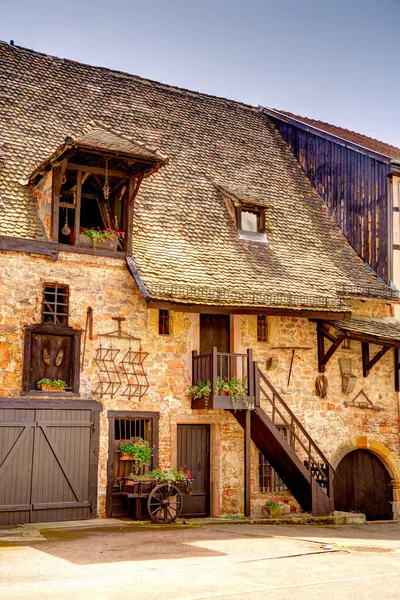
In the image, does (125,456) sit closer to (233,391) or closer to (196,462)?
(196,462)

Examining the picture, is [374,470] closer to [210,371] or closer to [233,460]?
[233,460]

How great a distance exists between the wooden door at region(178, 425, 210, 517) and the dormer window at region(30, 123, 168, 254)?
4342 millimetres

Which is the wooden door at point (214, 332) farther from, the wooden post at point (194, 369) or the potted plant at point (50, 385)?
the potted plant at point (50, 385)

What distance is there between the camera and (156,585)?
9.21 meters

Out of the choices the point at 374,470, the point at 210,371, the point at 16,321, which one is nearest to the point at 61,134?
the point at 16,321

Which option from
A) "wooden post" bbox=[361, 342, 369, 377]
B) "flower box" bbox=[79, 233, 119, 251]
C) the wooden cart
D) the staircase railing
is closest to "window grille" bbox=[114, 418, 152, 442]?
the wooden cart

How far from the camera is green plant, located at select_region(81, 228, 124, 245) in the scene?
1680 centimetres

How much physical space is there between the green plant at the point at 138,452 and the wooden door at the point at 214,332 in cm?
283

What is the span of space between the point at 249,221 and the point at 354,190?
3503 mm

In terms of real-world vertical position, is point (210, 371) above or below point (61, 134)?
below

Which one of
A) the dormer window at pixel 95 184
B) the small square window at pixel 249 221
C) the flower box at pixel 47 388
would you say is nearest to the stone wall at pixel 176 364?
the flower box at pixel 47 388

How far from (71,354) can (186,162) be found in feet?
22.9

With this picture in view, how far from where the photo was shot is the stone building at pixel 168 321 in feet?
52.3

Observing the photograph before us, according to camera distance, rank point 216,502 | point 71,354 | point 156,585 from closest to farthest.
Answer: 1. point 156,585
2. point 71,354
3. point 216,502
